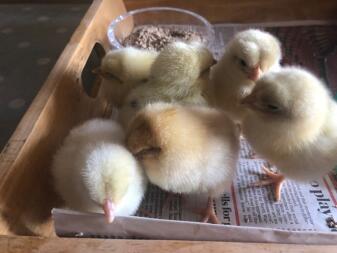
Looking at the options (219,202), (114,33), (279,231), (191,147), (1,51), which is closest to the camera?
(279,231)

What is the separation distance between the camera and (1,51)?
117 cm

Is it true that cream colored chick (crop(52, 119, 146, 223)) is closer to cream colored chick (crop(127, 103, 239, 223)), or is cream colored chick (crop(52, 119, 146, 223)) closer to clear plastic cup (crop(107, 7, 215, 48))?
cream colored chick (crop(127, 103, 239, 223))

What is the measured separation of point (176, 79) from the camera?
713 millimetres

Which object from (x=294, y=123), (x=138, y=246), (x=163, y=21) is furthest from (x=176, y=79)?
(x=163, y=21)

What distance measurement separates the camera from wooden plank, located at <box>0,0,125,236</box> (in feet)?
1.95

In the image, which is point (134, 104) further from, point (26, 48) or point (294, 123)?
point (26, 48)

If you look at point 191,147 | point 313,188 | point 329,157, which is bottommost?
point 313,188

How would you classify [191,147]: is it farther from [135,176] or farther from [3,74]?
[3,74]

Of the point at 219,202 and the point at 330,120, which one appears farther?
the point at 219,202

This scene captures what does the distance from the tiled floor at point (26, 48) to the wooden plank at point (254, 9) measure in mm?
241

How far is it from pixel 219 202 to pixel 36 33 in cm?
80

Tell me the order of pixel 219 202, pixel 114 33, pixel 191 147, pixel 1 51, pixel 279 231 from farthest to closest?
pixel 1 51, pixel 114 33, pixel 219 202, pixel 191 147, pixel 279 231

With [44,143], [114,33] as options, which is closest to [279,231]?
[44,143]

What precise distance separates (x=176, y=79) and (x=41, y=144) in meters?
0.25
